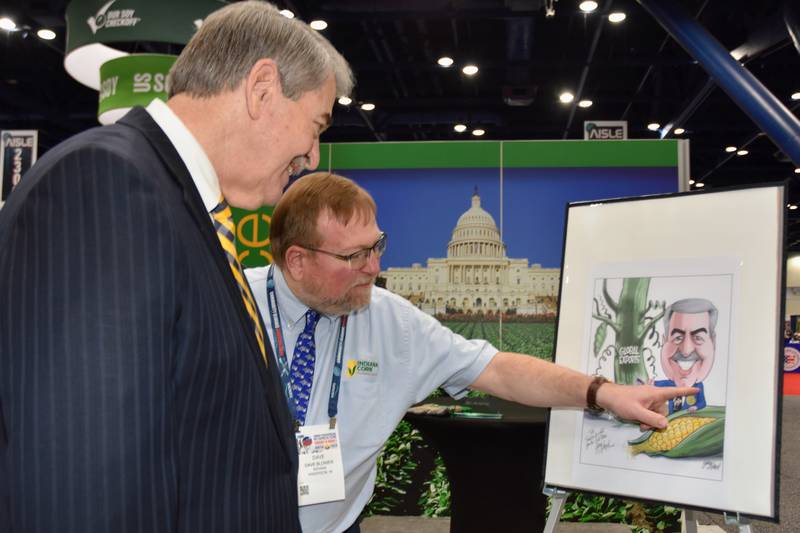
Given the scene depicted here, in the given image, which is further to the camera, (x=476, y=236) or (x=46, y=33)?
(x=46, y=33)

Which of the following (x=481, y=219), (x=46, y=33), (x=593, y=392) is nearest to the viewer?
(x=593, y=392)

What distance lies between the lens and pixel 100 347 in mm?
613

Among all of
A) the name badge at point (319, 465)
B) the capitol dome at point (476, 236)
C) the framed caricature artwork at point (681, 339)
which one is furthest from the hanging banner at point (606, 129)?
the name badge at point (319, 465)

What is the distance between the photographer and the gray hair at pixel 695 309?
1939 millimetres

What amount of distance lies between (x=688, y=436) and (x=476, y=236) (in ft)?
8.19

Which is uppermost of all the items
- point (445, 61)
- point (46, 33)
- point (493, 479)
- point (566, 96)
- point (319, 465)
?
point (566, 96)

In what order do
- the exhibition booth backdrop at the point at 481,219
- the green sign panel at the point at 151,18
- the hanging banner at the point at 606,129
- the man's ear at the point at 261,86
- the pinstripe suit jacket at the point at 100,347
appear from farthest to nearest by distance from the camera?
the hanging banner at the point at 606,129 < the exhibition booth backdrop at the point at 481,219 < the green sign panel at the point at 151,18 < the man's ear at the point at 261,86 < the pinstripe suit jacket at the point at 100,347

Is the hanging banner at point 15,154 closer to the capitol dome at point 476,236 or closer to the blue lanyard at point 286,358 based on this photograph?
the capitol dome at point 476,236

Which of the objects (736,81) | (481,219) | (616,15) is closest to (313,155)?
(481,219)

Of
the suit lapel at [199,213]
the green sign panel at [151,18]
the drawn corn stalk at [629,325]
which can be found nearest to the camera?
the suit lapel at [199,213]

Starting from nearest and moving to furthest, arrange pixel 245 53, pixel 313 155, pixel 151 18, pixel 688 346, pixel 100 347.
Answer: pixel 100 347, pixel 245 53, pixel 313 155, pixel 688 346, pixel 151 18

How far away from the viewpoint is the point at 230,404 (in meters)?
0.75

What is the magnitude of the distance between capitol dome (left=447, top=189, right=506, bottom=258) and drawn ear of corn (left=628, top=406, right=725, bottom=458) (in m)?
2.34

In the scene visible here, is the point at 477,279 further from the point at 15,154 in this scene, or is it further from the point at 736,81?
the point at 15,154
